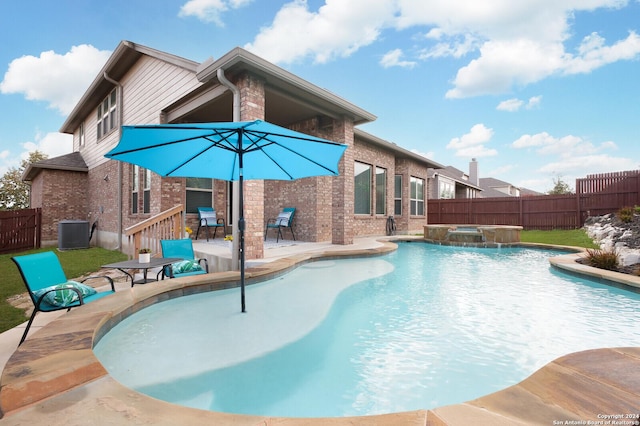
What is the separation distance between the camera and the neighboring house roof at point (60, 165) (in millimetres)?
12357

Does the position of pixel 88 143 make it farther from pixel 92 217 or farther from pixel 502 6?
pixel 502 6

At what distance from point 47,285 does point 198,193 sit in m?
6.00

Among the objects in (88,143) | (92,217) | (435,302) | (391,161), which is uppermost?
(88,143)

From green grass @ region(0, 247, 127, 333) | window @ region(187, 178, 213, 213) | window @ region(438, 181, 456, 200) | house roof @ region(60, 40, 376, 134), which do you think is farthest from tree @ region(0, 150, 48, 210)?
window @ region(438, 181, 456, 200)

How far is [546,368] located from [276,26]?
11856 millimetres

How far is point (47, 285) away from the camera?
2.99 meters

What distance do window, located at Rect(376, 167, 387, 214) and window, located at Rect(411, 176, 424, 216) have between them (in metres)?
2.67

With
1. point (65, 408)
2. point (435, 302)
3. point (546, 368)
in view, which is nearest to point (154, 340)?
point (65, 408)

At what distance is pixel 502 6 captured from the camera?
7555 millimetres

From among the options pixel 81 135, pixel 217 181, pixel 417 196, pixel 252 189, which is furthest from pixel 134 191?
pixel 417 196

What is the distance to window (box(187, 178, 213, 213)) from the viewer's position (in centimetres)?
860

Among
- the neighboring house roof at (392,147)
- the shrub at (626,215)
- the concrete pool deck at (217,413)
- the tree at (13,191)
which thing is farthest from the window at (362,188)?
the tree at (13,191)

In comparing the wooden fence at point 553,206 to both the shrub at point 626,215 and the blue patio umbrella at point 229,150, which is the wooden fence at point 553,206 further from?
the blue patio umbrella at point 229,150

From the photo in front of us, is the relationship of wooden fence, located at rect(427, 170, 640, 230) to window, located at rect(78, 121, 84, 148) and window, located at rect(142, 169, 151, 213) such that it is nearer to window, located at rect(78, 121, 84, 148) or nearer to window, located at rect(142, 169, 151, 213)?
window, located at rect(142, 169, 151, 213)
